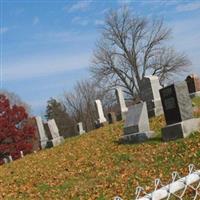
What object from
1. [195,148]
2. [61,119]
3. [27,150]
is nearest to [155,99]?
[195,148]

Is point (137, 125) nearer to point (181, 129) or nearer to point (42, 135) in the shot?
point (181, 129)

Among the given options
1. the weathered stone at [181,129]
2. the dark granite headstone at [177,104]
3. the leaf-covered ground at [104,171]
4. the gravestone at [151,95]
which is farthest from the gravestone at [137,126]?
the gravestone at [151,95]

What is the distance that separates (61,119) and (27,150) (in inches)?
1413

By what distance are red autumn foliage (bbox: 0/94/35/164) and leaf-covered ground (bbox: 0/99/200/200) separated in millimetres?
21911

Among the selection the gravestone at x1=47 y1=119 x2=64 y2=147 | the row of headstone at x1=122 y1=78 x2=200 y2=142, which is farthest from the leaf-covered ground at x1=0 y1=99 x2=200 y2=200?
the gravestone at x1=47 y1=119 x2=64 y2=147

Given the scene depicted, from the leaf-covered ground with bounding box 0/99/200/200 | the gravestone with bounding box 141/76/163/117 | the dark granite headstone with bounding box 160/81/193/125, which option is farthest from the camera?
the gravestone with bounding box 141/76/163/117

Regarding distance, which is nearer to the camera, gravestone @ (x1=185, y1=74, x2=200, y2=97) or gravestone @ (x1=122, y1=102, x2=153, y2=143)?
gravestone @ (x1=122, y1=102, x2=153, y2=143)

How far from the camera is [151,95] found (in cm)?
2236

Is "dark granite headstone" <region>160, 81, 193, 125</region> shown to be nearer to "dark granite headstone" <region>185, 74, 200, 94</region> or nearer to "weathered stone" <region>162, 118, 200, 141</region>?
"weathered stone" <region>162, 118, 200, 141</region>

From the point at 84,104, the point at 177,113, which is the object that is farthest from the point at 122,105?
the point at 84,104

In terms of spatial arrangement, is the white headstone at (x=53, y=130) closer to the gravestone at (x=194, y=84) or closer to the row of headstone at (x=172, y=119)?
the gravestone at (x=194, y=84)

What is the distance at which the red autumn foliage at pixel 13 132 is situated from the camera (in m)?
38.1

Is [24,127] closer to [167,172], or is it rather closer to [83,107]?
[167,172]

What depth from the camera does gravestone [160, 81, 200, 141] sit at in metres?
13.5
